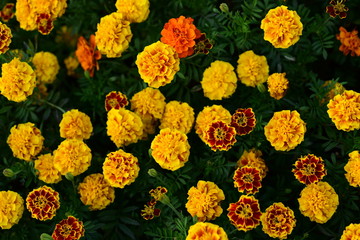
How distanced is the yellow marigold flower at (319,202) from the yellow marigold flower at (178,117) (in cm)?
70

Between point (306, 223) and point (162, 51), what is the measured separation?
117 centimetres

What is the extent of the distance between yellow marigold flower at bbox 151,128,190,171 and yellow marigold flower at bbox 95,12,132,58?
59cm

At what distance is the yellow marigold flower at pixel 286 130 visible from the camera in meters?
2.31

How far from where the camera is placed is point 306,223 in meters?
2.47

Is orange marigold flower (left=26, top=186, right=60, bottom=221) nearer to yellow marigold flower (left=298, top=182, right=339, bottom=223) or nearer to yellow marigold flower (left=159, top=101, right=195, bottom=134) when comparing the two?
yellow marigold flower (left=159, top=101, right=195, bottom=134)

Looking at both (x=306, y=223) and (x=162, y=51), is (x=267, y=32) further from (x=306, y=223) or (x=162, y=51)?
(x=306, y=223)

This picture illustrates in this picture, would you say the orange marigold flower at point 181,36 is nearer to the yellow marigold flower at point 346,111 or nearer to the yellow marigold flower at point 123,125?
the yellow marigold flower at point 123,125

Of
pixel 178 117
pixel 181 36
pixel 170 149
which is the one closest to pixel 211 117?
pixel 178 117

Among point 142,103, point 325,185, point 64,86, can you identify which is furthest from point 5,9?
point 325,185

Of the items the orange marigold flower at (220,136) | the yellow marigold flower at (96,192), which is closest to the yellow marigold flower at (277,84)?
the orange marigold flower at (220,136)

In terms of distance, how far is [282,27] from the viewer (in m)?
2.36

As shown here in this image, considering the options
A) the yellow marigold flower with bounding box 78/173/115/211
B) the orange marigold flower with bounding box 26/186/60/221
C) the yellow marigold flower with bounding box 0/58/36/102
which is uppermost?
the yellow marigold flower with bounding box 0/58/36/102

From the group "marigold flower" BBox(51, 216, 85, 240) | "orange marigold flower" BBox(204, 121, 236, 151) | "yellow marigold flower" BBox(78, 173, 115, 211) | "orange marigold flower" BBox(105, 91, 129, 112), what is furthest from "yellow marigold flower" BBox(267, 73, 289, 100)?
"marigold flower" BBox(51, 216, 85, 240)

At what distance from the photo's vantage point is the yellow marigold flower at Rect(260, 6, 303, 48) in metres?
2.37
